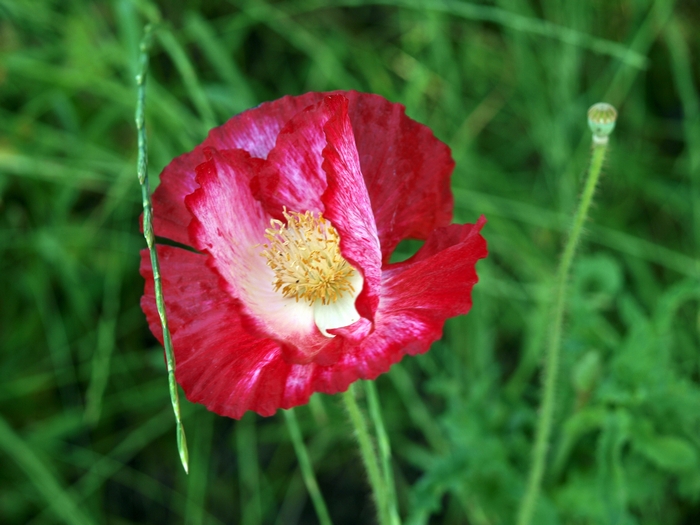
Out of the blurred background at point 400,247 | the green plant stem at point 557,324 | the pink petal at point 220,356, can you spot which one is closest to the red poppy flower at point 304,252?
the pink petal at point 220,356

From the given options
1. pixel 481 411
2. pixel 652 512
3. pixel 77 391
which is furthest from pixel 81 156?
pixel 652 512

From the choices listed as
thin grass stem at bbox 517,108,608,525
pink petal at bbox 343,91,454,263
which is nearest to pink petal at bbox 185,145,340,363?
pink petal at bbox 343,91,454,263

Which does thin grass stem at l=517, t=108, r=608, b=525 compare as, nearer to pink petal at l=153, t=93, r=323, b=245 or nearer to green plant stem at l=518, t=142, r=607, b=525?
green plant stem at l=518, t=142, r=607, b=525

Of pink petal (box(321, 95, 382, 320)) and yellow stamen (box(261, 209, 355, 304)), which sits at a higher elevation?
pink petal (box(321, 95, 382, 320))

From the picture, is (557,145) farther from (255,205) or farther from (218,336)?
(218,336)

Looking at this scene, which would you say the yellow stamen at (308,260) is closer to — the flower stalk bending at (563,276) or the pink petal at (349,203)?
the pink petal at (349,203)

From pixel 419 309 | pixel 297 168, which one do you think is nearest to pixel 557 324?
pixel 419 309

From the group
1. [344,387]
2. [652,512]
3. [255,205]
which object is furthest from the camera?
[652,512]
